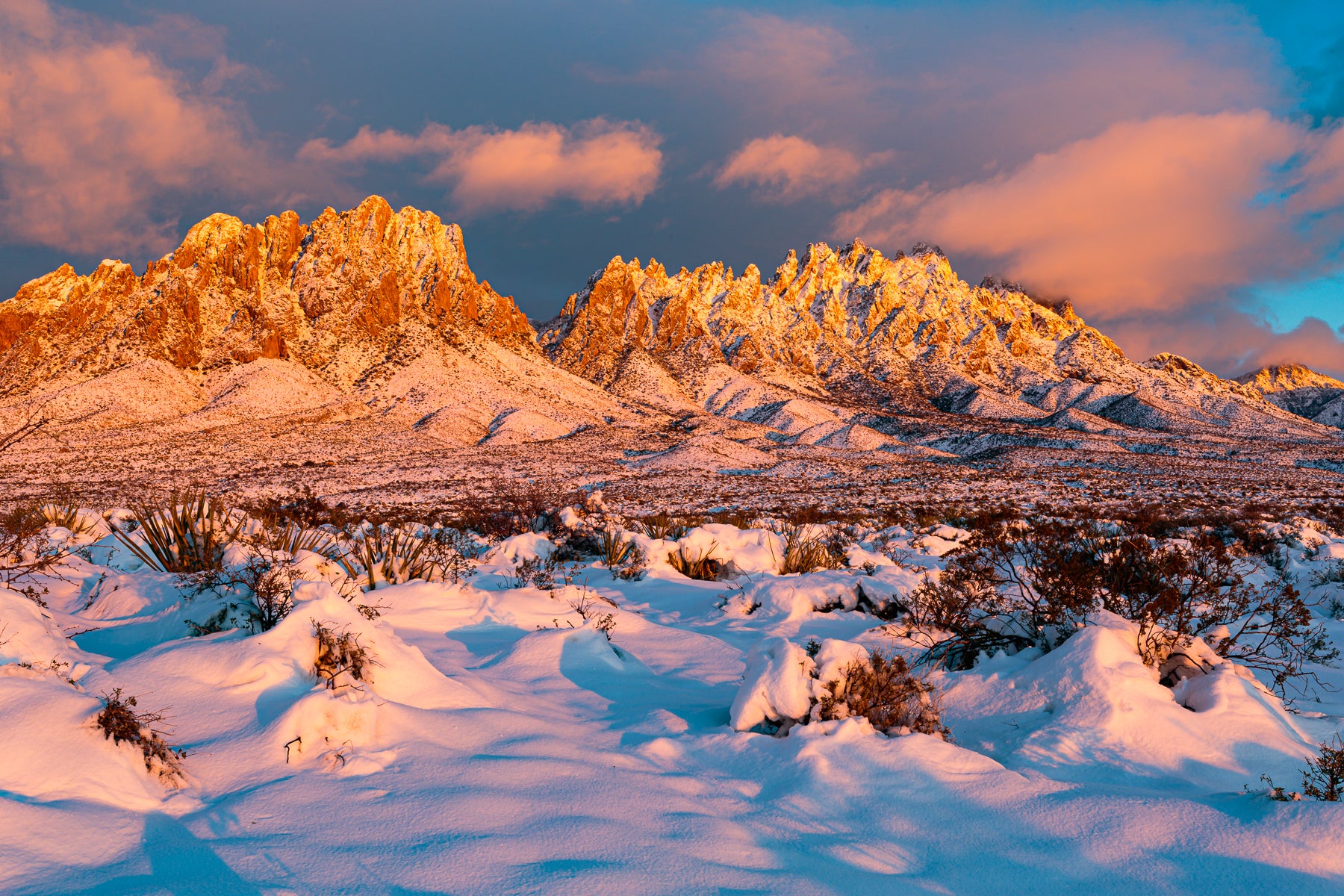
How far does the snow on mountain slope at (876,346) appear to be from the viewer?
388 ft

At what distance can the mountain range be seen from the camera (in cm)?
7725

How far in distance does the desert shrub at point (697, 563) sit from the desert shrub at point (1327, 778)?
647 centimetres

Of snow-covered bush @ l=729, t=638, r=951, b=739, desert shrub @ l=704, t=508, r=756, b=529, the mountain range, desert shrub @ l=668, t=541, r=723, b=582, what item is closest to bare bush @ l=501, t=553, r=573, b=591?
desert shrub @ l=668, t=541, r=723, b=582

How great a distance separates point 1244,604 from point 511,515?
12387 millimetres

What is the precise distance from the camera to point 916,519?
19844 mm

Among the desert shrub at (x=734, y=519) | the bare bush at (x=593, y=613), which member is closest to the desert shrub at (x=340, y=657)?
the bare bush at (x=593, y=613)

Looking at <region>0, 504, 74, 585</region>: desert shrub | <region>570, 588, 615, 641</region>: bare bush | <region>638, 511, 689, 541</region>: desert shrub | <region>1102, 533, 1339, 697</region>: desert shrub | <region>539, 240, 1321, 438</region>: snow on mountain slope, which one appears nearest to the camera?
<region>1102, 533, 1339, 697</region>: desert shrub

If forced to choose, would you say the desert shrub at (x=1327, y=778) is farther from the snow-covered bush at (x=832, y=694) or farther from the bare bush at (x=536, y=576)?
the bare bush at (x=536, y=576)

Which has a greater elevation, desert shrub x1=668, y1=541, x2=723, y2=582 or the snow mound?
desert shrub x1=668, y1=541, x2=723, y2=582

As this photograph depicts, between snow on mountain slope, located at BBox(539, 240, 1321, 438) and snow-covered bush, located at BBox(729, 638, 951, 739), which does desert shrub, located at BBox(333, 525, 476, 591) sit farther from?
snow on mountain slope, located at BBox(539, 240, 1321, 438)

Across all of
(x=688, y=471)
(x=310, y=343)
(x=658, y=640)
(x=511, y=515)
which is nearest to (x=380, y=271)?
(x=310, y=343)

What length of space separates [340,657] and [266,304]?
10840 cm

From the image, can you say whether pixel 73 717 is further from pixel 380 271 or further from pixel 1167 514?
pixel 380 271

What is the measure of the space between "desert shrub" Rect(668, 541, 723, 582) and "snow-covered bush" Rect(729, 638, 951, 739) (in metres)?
5.22
